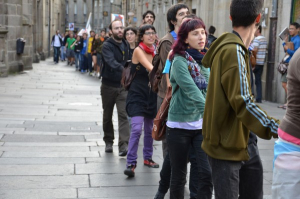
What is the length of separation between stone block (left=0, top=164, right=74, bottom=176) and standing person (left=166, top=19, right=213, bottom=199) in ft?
7.86

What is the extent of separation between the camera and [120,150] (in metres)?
7.84

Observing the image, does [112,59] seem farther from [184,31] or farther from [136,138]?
[184,31]

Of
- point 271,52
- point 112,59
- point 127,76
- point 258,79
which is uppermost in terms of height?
point 112,59

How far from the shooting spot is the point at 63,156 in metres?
7.84

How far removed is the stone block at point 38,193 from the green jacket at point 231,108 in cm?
267

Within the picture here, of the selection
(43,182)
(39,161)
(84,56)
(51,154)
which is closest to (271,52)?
(51,154)

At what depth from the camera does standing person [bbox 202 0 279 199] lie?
3.28 m

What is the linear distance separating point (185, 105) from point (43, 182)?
2334 mm

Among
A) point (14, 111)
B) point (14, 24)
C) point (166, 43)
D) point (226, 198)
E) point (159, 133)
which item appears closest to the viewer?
point (226, 198)

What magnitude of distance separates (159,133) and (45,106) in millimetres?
8699

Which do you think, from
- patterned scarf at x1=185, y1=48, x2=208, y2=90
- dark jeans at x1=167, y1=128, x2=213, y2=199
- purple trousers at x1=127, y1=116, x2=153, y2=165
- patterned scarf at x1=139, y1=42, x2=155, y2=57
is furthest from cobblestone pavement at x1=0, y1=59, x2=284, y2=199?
patterned scarf at x1=185, y1=48, x2=208, y2=90

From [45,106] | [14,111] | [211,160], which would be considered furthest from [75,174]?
[45,106]

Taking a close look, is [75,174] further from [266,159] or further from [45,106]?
[45,106]

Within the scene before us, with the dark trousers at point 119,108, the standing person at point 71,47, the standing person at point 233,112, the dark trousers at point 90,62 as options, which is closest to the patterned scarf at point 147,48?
the dark trousers at point 119,108
